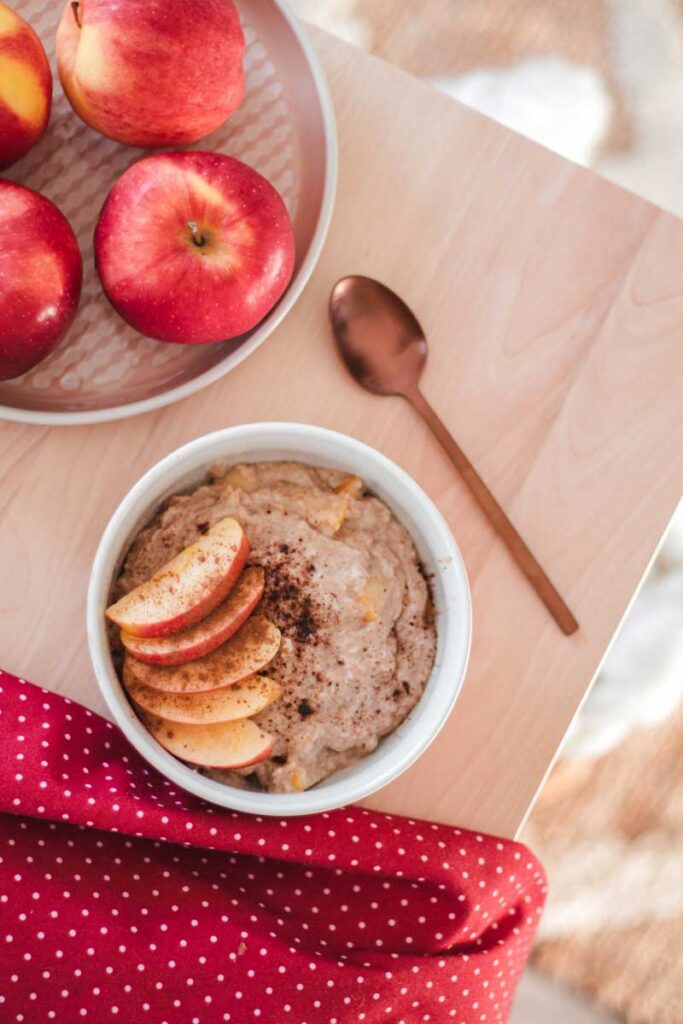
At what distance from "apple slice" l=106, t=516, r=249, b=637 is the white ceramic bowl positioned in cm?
2

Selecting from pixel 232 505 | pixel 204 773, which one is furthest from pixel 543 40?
pixel 204 773

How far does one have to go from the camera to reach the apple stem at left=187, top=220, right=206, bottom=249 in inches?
26.1

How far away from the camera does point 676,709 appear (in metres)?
1.26

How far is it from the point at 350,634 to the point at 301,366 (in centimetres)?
23

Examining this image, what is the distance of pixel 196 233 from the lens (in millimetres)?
671

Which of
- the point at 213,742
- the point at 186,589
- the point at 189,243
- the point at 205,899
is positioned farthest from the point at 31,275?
the point at 205,899

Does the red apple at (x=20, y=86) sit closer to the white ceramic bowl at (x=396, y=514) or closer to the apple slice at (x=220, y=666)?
the white ceramic bowl at (x=396, y=514)

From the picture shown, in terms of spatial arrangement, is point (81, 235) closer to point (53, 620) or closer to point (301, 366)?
point (301, 366)

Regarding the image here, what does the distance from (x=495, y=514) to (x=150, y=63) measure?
1.38 feet

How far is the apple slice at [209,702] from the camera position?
0.66 m

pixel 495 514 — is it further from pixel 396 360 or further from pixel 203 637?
pixel 203 637

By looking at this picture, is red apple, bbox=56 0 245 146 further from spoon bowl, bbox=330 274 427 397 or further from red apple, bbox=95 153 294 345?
spoon bowl, bbox=330 274 427 397

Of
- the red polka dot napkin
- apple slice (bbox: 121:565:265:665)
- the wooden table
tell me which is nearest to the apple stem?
the wooden table

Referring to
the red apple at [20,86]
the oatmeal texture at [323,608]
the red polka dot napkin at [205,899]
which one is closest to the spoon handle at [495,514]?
the oatmeal texture at [323,608]
